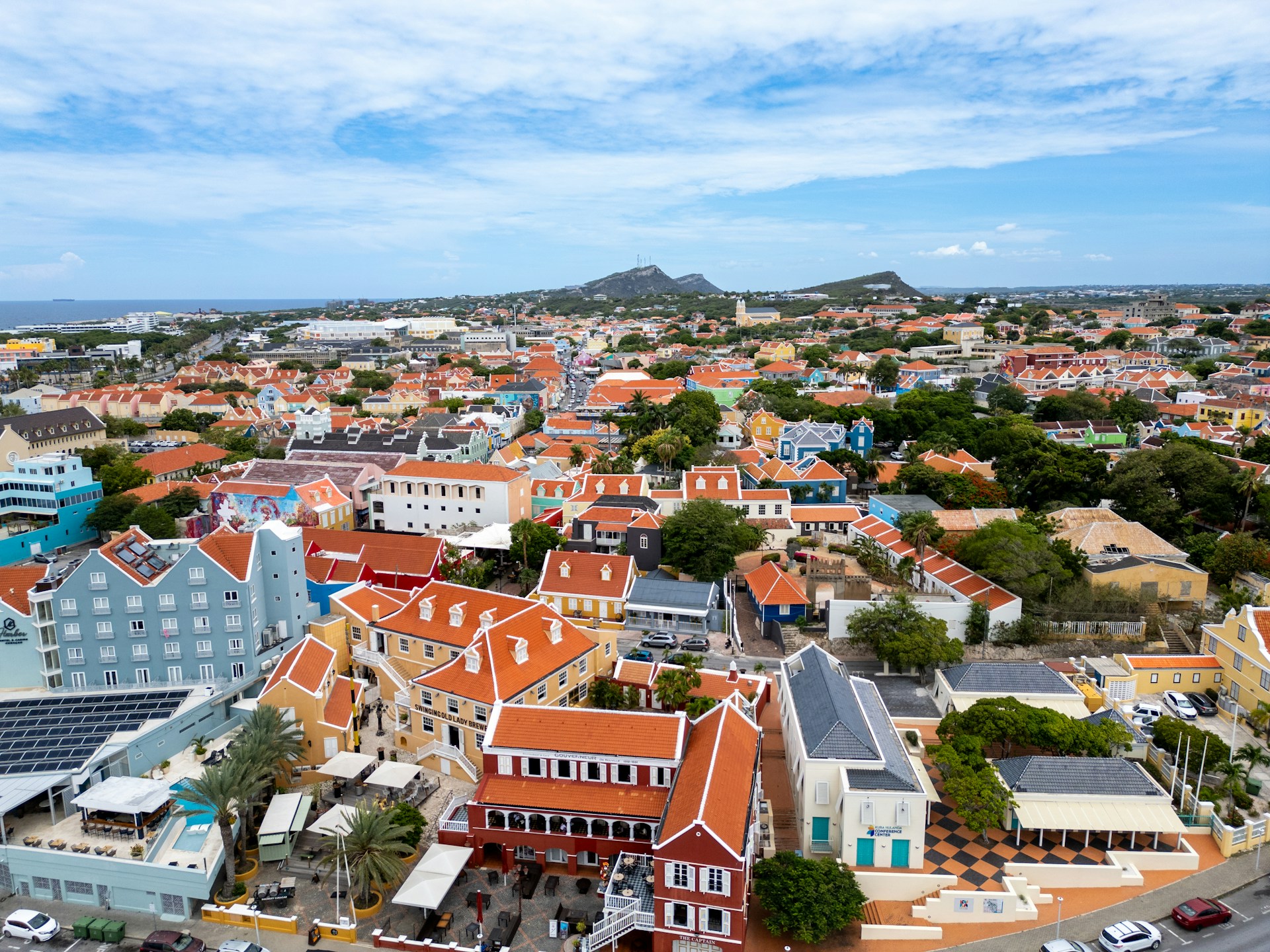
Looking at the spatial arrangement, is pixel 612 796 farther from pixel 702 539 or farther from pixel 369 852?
pixel 702 539

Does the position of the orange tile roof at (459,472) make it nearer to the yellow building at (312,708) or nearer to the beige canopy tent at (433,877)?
the yellow building at (312,708)

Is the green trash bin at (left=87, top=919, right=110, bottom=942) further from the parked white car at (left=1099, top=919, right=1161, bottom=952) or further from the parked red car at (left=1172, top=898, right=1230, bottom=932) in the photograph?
the parked red car at (left=1172, top=898, right=1230, bottom=932)

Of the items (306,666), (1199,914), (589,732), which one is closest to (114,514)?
(306,666)

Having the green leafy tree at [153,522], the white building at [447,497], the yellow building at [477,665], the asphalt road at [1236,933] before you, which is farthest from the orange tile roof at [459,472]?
the asphalt road at [1236,933]

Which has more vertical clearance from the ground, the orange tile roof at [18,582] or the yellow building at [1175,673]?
the orange tile roof at [18,582]

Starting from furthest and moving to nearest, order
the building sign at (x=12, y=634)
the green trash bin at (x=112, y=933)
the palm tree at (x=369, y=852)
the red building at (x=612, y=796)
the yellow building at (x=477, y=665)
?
the building sign at (x=12, y=634), the yellow building at (x=477, y=665), the green trash bin at (x=112, y=933), the palm tree at (x=369, y=852), the red building at (x=612, y=796)

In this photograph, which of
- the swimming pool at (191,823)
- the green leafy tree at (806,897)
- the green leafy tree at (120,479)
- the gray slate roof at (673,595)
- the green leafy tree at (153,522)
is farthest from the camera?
the green leafy tree at (120,479)

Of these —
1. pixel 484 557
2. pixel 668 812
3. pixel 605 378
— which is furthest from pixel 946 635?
pixel 605 378
